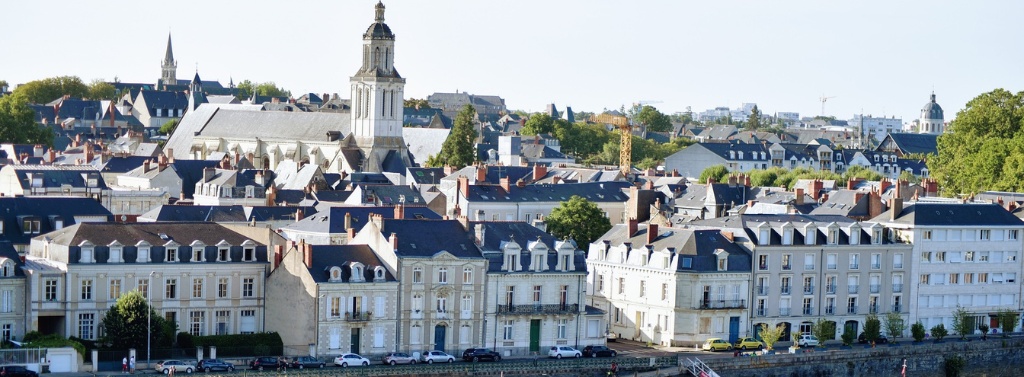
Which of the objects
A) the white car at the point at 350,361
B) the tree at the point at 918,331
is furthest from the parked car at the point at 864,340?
the white car at the point at 350,361

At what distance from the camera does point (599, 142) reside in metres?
184

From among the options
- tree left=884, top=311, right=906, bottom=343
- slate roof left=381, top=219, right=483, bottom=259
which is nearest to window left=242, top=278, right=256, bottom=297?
slate roof left=381, top=219, right=483, bottom=259

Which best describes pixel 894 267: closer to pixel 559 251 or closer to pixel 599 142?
pixel 559 251

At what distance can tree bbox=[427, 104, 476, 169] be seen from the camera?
136750 millimetres

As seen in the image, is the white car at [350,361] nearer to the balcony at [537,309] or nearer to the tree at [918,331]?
the balcony at [537,309]

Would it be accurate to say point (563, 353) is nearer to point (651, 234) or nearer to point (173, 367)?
point (651, 234)

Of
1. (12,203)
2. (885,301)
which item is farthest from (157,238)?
(885,301)

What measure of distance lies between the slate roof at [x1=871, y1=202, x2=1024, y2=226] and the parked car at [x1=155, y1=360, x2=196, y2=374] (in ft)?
108

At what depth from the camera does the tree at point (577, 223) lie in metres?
85.5

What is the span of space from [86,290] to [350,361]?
891cm

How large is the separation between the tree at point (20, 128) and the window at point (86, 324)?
312ft

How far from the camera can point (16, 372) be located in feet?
183

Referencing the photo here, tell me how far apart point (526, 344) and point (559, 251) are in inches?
138

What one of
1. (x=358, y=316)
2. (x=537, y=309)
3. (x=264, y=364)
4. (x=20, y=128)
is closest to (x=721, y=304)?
(x=537, y=309)
